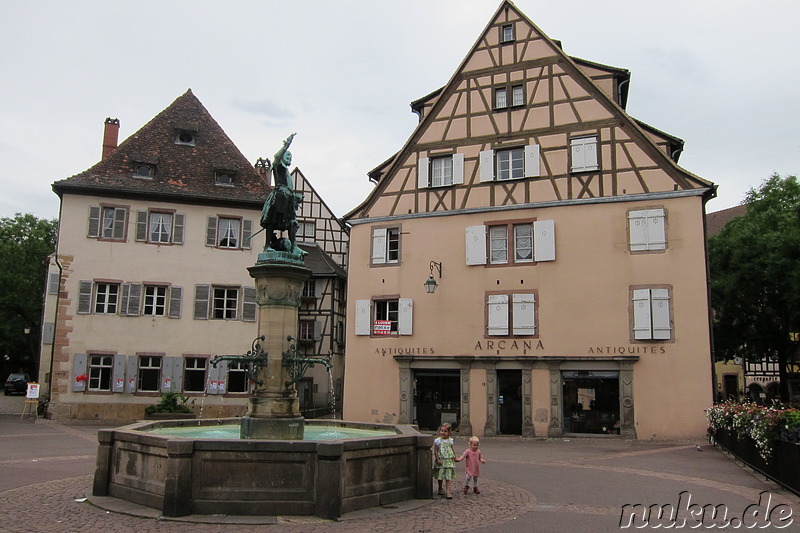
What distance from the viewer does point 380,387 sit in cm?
2645

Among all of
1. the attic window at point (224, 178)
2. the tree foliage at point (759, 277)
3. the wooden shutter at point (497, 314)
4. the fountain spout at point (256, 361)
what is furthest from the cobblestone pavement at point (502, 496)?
the tree foliage at point (759, 277)

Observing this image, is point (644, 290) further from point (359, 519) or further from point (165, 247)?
point (165, 247)

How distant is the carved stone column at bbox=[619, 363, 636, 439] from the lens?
2284 centimetres

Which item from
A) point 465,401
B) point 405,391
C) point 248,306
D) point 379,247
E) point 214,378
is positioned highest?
point 379,247

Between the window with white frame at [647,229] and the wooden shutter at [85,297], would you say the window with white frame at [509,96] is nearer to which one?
the window with white frame at [647,229]

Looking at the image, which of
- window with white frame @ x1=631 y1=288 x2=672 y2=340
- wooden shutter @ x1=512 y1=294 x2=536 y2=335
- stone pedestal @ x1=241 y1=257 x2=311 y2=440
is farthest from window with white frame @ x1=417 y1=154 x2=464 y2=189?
stone pedestal @ x1=241 y1=257 x2=311 y2=440

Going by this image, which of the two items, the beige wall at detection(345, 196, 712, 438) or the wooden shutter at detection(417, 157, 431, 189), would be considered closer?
the beige wall at detection(345, 196, 712, 438)

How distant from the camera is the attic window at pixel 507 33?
87.5ft

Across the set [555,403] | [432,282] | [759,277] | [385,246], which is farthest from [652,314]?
[759,277]

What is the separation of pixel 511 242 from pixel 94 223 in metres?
17.3

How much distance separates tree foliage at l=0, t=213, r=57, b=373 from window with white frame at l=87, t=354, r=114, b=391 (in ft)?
66.3

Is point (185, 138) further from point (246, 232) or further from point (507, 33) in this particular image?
point (507, 33)

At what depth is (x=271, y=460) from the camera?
934 centimetres

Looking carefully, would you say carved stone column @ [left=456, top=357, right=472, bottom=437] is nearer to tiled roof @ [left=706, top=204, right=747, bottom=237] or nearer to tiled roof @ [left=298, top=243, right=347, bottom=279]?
tiled roof @ [left=298, top=243, right=347, bottom=279]
